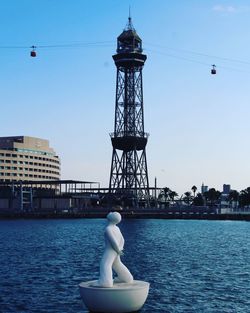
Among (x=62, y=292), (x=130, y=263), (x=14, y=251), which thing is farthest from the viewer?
(x=14, y=251)

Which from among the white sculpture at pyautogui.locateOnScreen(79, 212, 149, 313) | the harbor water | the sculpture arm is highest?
the sculpture arm

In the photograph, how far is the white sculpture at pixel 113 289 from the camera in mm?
30891

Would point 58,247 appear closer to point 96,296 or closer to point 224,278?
point 224,278

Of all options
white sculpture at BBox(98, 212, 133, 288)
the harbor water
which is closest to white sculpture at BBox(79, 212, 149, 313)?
white sculpture at BBox(98, 212, 133, 288)

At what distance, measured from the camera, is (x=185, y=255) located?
76.6 m

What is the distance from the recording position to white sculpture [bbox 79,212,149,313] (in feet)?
101

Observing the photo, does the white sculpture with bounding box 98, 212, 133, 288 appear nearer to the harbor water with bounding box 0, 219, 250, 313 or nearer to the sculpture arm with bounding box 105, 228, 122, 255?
the sculpture arm with bounding box 105, 228, 122, 255

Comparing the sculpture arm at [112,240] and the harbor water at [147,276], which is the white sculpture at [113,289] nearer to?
the sculpture arm at [112,240]

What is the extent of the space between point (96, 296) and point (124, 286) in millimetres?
1714

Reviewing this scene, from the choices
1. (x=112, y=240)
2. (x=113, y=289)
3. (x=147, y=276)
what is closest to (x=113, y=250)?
(x=112, y=240)

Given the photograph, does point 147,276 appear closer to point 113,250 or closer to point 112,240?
point 113,250

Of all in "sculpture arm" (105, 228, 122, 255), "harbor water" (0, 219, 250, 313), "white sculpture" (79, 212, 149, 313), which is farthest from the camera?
"harbor water" (0, 219, 250, 313)

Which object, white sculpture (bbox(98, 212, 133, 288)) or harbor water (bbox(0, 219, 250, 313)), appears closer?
white sculpture (bbox(98, 212, 133, 288))

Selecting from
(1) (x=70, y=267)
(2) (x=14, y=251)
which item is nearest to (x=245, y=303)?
(1) (x=70, y=267)
